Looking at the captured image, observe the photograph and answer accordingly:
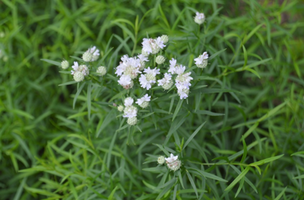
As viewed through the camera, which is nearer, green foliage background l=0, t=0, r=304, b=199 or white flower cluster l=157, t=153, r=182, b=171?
white flower cluster l=157, t=153, r=182, b=171

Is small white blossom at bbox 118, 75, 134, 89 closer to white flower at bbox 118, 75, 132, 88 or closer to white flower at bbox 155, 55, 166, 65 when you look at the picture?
white flower at bbox 118, 75, 132, 88

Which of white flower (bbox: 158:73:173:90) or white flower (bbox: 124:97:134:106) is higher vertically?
white flower (bbox: 158:73:173:90)

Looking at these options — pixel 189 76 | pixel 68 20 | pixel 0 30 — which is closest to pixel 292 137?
pixel 189 76

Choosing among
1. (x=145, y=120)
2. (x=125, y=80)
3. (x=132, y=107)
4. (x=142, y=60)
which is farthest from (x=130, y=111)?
(x=145, y=120)

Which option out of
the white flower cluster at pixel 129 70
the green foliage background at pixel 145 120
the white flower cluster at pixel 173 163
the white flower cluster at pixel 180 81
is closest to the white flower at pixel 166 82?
the white flower cluster at pixel 180 81

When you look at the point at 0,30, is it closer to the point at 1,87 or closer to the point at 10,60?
the point at 10,60

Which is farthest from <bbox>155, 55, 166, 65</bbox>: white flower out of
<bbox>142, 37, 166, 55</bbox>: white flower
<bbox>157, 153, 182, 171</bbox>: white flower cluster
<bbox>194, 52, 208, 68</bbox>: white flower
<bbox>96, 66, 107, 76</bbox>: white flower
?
<bbox>157, 153, 182, 171</bbox>: white flower cluster

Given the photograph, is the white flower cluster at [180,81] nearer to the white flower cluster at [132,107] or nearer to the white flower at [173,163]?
the white flower cluster at [132,107]

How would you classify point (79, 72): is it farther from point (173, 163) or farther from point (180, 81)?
point (173, 163)
